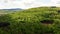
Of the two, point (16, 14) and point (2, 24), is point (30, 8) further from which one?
point (2, 24)

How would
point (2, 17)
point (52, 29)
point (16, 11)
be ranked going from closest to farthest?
point (52, 29) → point (2, 17) → point (16, 11)

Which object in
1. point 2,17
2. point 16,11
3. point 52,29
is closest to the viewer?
point 52,29

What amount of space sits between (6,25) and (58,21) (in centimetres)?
162

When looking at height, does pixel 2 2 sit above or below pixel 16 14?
above

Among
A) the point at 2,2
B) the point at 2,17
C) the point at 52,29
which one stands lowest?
the point at 52,29

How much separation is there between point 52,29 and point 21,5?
5.46 ft

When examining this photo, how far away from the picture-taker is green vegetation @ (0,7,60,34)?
468cm

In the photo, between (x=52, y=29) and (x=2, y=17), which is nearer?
(x=52, y=29)

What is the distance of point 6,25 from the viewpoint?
486cm

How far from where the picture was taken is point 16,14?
5398 mm

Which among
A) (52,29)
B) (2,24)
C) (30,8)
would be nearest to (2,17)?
(2,24)

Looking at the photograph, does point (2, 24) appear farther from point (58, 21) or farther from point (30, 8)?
point (58, 21)

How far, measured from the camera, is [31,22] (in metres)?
4.90

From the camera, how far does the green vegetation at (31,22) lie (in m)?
4.68
